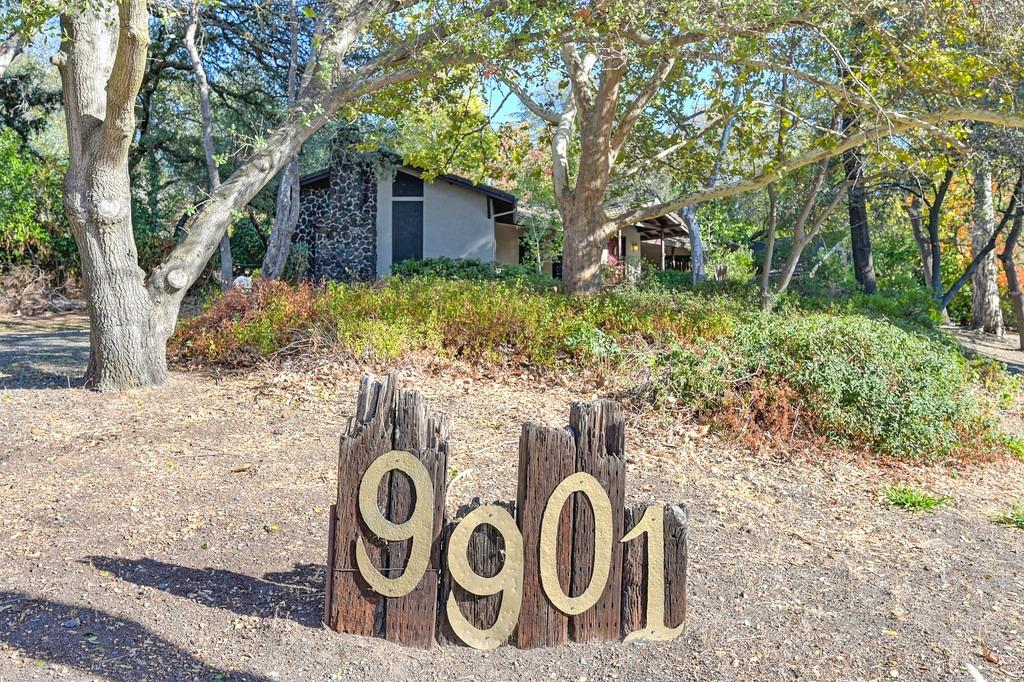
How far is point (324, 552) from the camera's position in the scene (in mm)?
4148

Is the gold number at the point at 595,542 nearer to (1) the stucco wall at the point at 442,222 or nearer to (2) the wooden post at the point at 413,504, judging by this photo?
(2) the wooden post at the point at 413,504

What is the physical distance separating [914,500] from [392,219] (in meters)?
17.4

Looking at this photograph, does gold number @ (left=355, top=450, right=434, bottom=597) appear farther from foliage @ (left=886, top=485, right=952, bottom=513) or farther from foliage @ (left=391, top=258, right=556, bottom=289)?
foliage @ (left=391, top=258, right=556, bottom=289)

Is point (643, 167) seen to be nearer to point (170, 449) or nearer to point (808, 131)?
point (808, 131)

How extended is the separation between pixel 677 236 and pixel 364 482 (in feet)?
92.6

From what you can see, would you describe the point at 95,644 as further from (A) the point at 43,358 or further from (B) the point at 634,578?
(A) the point at 43,358

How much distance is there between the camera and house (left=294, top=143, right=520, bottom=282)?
20.9 m

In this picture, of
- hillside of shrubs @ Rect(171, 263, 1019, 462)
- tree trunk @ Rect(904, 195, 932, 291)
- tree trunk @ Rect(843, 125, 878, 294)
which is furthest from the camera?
tree trunk @ Rect(904, 195, 932, 291)

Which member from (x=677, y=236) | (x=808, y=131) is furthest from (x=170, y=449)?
(x=677, y=236)

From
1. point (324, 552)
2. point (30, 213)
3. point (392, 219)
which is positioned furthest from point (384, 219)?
point (324, 552)

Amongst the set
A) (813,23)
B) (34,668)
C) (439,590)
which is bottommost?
(34,668)

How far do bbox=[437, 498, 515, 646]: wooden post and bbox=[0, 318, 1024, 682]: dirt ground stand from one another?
125 millimetres

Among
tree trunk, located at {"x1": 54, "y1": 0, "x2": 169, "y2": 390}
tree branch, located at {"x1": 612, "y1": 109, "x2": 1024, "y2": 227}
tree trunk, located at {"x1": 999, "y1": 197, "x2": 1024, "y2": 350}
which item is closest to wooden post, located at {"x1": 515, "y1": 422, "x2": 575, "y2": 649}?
tree trunk, located at {"x1": 54, "y1": 0, "x2": 169, "y2": 390}

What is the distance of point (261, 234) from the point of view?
73.5 ft
